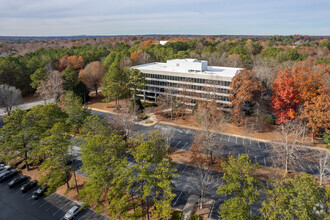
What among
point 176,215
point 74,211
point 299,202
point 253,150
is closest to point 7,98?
point 74,211

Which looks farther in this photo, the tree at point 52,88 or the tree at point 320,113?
the tree at point 52,88

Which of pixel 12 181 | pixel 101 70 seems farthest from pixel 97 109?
pixel 12 181

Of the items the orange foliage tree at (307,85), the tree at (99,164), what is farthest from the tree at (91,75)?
the orange foliage tree at (307,85)

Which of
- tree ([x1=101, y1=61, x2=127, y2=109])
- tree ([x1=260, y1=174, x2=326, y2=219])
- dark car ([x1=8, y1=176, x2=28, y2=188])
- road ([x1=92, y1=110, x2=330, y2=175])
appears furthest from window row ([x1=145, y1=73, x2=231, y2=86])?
dark car ([x1=8, y1=176, x2=28, y2=188])

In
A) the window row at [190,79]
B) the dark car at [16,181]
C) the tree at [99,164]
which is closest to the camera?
the tree at [99,164]

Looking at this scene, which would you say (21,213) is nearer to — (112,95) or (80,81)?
(112,95)

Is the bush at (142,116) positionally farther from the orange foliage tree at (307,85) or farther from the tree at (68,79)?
the orange foliage tree at (307,85)
